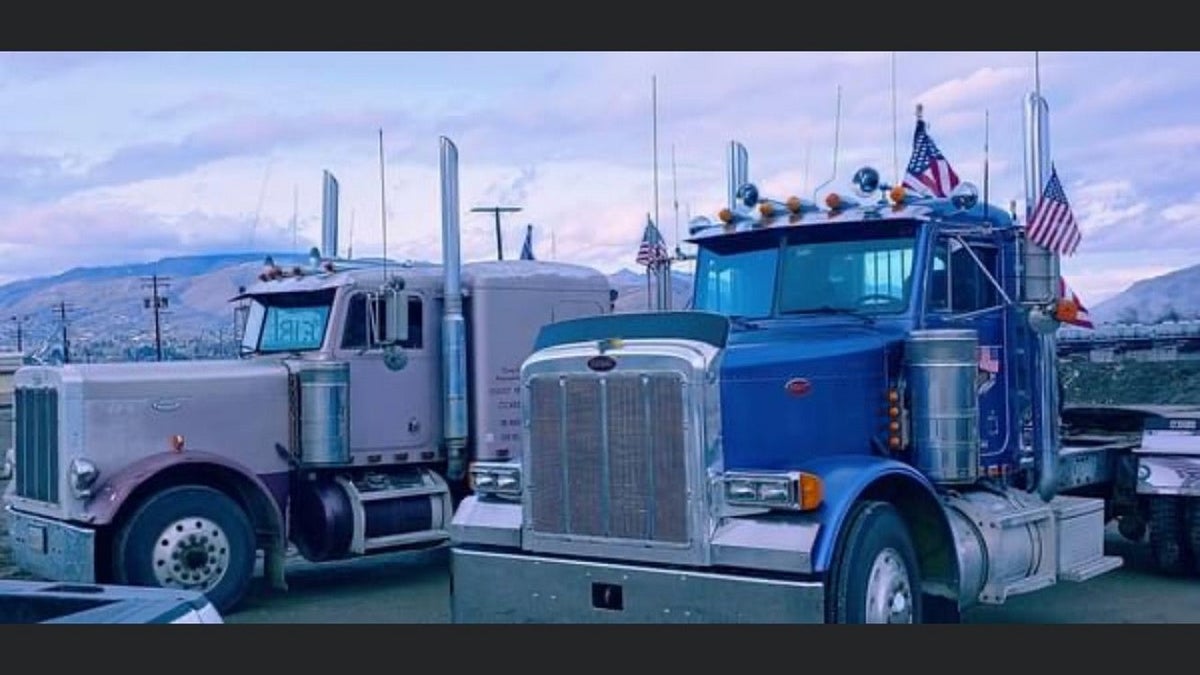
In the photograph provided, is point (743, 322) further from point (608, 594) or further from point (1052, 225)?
point (608, 594)

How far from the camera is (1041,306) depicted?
850 centimetres

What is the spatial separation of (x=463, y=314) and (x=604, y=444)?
5.16m

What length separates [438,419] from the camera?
11938 millimetres

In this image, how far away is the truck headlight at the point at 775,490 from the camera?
6.63m

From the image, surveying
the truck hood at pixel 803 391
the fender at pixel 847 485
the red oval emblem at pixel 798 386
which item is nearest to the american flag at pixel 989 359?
the truck hood at pixel 803 391

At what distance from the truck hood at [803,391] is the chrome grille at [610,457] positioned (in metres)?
0.33

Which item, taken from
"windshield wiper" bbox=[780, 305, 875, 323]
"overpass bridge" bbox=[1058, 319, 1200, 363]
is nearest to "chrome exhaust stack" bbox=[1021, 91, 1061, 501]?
"windshield wiper" bbox=[780, 305, 875, 323]

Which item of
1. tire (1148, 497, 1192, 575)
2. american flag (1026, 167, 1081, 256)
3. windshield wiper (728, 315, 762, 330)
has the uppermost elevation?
american flag (1026, 167, 1081, 256)

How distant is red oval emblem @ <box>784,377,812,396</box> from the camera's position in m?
7.27

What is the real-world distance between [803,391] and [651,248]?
299 cm

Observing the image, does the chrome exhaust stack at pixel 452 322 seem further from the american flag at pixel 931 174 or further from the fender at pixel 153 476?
the american flag at pixel 931 174

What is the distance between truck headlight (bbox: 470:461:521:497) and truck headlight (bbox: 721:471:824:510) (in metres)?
1.46

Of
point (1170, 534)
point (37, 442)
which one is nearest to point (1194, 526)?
point (1170, 534)

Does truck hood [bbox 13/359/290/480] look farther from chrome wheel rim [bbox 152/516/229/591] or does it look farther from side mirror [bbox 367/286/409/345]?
side mirror [bbox 367/286/409/345]
